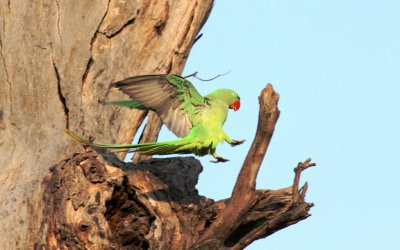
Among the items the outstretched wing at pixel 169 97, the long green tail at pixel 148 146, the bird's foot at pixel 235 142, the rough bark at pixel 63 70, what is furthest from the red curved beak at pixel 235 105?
the rough bark at pixel 63 70

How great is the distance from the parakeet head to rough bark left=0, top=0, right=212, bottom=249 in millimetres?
963

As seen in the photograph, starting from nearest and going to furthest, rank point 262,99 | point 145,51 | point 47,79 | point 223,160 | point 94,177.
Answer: point 262,99
point 94,177
point 223,160
point 47,79
point 145,51

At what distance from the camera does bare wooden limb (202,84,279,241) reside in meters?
5.11

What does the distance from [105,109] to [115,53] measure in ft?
1.71

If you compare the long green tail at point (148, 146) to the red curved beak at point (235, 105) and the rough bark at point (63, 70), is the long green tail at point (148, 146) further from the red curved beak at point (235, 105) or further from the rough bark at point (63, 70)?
the red curved beak at point (235, 105)

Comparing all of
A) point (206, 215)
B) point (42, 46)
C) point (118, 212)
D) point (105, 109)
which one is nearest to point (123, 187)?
point (118, 212)

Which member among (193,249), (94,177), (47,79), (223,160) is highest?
(47,79)

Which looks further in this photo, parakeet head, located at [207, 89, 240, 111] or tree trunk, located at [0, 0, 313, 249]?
parakeet head, located at [207, 89, 240, 111]

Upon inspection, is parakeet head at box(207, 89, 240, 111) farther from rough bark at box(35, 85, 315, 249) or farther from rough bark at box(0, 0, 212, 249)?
rough bark at box(0, 0, 212, 249)

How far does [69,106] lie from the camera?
6605 millimetres

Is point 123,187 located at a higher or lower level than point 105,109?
lower

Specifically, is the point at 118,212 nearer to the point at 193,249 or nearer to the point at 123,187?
the point at 123,187

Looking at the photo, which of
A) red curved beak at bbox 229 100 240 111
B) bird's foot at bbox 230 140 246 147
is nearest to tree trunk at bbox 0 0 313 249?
bird's foot at bbox 230 140 246 147

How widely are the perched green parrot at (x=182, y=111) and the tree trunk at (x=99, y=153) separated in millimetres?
286
